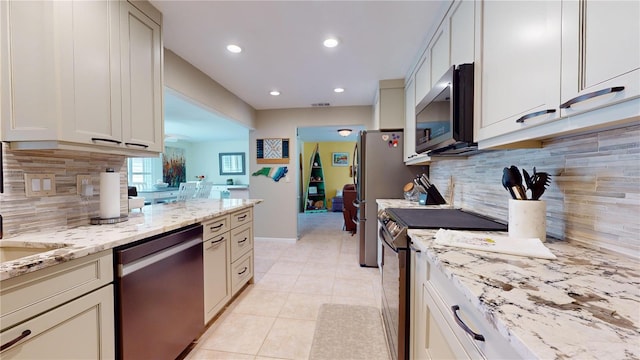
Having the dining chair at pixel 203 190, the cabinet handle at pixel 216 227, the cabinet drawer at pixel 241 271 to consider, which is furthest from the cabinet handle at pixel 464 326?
the dining chair at pixel 203 190

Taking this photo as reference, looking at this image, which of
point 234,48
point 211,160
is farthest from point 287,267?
point 211,160

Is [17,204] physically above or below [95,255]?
above

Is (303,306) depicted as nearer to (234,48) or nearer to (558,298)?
(558,298)

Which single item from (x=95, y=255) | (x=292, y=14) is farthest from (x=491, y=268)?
(x=292, y=14)

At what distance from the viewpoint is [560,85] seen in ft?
2.55

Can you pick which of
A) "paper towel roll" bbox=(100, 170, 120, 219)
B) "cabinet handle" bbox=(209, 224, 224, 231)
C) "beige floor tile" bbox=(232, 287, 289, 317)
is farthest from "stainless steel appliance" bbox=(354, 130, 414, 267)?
"paper towel roll" bbox=(100, 170, 120, 219)

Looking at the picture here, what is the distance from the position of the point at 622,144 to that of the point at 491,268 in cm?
62

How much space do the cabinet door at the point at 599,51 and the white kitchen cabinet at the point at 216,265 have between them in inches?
80.2

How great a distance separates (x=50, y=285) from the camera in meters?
0.92

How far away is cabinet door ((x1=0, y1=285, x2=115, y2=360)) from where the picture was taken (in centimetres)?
85

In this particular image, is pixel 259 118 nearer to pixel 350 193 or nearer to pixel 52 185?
pixel 350 193

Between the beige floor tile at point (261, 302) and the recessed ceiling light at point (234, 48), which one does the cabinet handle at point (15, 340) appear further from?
the recessed ceiling light at point (234, 48)

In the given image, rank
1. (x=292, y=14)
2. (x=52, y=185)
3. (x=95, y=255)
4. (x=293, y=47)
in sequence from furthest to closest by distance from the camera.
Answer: (x=293, y=47), (x=292, y=14), (x=52, y=185), (x=95, y=255)

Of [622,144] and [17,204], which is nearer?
[622,144]
